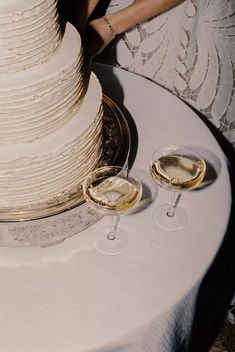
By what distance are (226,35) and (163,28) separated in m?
0.27

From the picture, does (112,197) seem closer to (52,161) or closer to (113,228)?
(113,228)

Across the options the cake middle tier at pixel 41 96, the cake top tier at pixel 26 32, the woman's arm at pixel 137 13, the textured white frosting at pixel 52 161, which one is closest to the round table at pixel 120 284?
the textured white frosting at pixel 52 161

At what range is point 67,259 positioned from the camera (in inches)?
46.3

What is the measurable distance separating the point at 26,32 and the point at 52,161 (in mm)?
277

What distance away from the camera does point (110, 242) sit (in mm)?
1215

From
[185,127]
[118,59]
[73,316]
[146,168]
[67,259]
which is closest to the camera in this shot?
[73,316]

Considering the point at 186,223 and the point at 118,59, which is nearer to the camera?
the point at 186,223

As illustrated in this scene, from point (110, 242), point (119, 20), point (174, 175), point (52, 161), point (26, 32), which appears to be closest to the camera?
point (26, 32)

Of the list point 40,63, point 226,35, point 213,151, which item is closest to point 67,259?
point 40,63

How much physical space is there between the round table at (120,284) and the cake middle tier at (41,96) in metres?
0.32

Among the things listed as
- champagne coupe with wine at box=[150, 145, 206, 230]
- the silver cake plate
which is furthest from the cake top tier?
champagne coupe with wine at box=[150, 145, 206, 230]

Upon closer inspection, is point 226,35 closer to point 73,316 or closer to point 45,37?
point 45,37

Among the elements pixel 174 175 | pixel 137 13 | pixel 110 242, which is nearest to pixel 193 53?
pixel 137 13

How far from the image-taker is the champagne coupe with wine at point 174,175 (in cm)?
126
